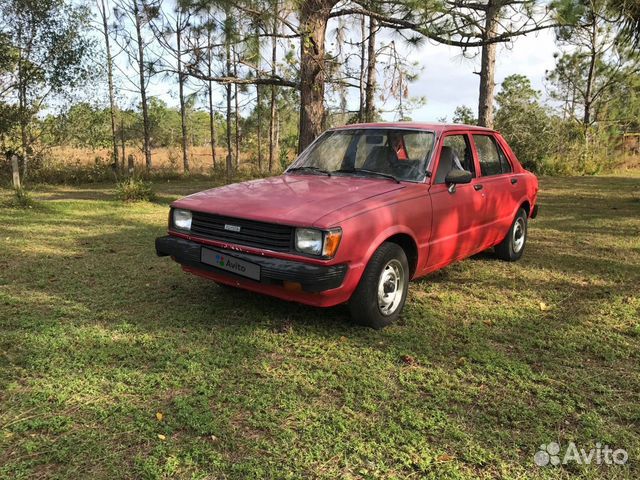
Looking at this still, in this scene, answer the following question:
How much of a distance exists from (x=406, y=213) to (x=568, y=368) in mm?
1579

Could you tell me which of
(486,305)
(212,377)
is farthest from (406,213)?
(212,377)

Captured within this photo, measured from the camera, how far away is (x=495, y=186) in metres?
5.16

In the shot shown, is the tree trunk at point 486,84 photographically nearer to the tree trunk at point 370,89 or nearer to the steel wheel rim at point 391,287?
the tree trunk at point 370,89

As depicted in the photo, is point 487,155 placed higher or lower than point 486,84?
lower

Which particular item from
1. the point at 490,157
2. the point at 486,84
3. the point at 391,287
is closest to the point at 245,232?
the point at 391,287

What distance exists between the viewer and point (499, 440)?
2443mm

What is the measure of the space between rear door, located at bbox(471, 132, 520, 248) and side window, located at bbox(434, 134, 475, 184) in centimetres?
17

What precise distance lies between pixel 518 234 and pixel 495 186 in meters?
1.18

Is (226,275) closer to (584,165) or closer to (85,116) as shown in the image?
(85,116)

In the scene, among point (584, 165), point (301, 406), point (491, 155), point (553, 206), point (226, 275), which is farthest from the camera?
point (584, 165)

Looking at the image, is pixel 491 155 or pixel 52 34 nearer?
pixel 491 155
